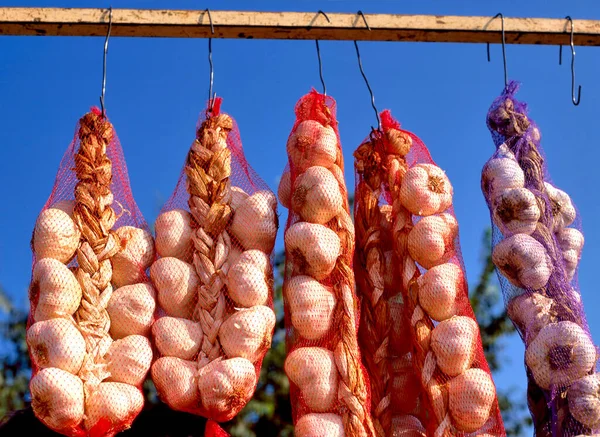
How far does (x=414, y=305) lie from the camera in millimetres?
2217

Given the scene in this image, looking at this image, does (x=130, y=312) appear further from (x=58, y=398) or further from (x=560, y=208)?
(x=560, y=208)

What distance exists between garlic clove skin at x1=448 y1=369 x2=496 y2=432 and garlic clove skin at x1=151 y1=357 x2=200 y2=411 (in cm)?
63

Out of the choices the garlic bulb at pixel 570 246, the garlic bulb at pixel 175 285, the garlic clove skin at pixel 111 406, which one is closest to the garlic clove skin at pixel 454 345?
the garlic bulb at pixel 570 246

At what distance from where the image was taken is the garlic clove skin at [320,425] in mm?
1946

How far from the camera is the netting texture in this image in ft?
6.87

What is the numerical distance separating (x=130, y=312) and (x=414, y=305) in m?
0.74

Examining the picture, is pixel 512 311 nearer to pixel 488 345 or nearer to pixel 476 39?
pixel 476 39

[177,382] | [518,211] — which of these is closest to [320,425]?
[177,382]

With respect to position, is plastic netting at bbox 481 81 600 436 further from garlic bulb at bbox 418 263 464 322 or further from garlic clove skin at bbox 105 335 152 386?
garlic clove skin at bbox 105 335 152 386

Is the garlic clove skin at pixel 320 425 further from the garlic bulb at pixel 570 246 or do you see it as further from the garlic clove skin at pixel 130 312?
the garlic bulb at pixel 570 246

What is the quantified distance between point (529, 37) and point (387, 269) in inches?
33.7

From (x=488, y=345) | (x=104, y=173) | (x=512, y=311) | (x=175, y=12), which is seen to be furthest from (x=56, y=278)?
(x=488, y=345)

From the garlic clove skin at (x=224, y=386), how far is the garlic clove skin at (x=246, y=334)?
28mm

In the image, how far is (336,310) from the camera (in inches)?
82.8
